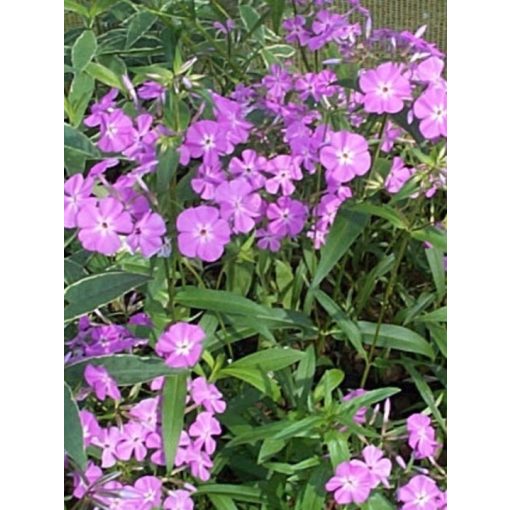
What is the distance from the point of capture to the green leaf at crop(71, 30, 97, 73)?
79 centimetres

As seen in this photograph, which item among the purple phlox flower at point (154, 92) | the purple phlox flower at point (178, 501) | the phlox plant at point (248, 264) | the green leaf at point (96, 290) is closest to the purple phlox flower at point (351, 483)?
the phlox plant at point (248, 264)

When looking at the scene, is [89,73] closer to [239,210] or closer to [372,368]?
[239,210]

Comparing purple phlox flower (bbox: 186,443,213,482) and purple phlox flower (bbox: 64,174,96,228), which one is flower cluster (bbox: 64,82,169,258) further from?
purple phlox flower (bbox: 186,443,213,482)

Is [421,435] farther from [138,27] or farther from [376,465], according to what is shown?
[138,27]

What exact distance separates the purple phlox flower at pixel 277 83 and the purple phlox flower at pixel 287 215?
93 mm

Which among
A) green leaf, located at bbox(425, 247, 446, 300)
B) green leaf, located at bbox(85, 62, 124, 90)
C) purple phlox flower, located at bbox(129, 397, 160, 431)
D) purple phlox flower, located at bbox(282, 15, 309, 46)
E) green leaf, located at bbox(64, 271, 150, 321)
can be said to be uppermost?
purple phlox flower, located at bbox(282, 15, 309, 46)

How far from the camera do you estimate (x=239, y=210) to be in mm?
731

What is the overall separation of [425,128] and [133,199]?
219 mm

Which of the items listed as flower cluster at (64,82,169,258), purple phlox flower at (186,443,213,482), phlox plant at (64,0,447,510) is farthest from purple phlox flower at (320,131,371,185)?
purple phlox flower at (186,443,213,482)

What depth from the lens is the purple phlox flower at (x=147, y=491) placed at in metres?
0.72

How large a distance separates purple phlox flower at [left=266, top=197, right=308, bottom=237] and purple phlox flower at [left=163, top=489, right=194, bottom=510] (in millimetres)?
214

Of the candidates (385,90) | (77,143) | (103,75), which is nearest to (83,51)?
(103,75)

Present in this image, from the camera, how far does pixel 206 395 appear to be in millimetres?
754
